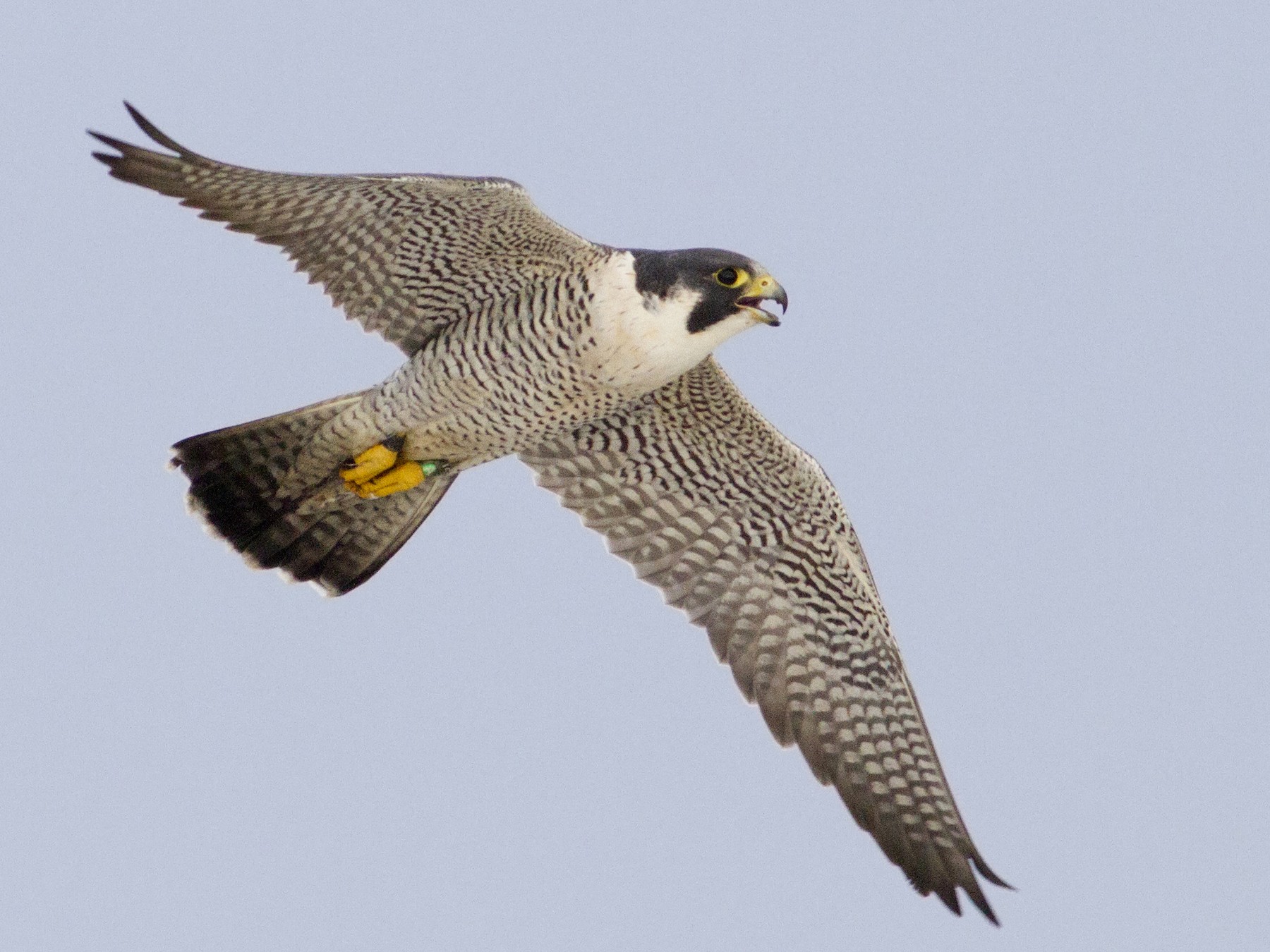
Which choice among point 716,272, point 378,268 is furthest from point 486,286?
point 716,272

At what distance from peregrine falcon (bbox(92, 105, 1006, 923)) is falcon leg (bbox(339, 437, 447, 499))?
12mm

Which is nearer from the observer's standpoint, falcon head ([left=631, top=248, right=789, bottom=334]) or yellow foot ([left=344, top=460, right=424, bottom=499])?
falcon head ([left=631, top=248, right=789, bottom=334])

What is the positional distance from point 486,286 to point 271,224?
1061mm

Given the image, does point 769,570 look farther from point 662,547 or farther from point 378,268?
point 378,268

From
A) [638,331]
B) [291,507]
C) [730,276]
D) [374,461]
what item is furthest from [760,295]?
[291,507]

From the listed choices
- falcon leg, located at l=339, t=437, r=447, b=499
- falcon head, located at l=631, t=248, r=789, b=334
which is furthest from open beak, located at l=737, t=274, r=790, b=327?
falcon leg, located at l=339, t=437, r=447, b=499

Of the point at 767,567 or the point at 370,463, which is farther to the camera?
the point at 767,567

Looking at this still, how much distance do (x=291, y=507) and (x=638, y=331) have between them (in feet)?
7.17

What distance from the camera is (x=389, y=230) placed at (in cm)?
873

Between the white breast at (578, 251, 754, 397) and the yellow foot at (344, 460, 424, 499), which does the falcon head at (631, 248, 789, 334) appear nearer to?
the white breast at (578, 251, 754, 397)

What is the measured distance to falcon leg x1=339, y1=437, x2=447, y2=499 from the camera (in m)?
8.94

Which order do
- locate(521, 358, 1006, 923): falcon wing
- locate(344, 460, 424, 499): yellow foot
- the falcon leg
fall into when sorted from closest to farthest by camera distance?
the falcon leg
locate(344, 460, 424, 499): yellow foot
locate(521, 358, 1006, 923): falcon wing

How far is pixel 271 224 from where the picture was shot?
8.66 metres

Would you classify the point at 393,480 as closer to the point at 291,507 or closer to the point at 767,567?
the point at 291,507
